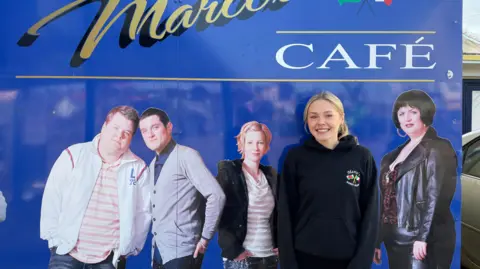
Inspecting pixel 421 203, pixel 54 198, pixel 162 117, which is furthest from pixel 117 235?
pixel 421 203

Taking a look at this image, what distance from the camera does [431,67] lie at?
7.47 feet

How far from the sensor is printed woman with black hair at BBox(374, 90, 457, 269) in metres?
2.28

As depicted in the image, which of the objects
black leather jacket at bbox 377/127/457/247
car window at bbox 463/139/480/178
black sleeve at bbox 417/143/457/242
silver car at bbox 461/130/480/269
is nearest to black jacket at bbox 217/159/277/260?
black leather jacket at bbox 377/127/457/247

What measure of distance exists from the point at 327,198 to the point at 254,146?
475 millimetres

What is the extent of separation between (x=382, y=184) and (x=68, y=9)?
195cm

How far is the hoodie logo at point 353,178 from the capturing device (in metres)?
2.24

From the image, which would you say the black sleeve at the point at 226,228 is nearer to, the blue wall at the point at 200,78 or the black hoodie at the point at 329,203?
the blue wall at the point at 200,78

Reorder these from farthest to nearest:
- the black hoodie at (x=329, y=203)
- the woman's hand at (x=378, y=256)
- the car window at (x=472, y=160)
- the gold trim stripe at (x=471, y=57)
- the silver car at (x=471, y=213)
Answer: the gold trim stripe at (x=471, y=57) → the car window at (x=472, y=160) → the silver car at (x=471, y=213) → the woman's hand at (x=378, y=256) → the black hoodie at (x=329, y=203)

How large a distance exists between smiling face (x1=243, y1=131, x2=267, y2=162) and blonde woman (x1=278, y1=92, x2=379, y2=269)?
0.15m

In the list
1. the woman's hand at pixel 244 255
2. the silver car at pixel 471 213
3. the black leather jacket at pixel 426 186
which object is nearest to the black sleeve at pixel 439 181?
the black leather jacket at pixel 426 186

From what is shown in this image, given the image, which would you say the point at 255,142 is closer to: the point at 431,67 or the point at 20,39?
the point at 431,67

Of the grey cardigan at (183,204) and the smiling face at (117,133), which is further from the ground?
the smiling face at (117,133)

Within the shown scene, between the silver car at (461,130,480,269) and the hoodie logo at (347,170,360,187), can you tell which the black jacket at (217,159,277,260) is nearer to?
the hoodie logo at (347,170,360,187)

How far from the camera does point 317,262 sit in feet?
7.32
